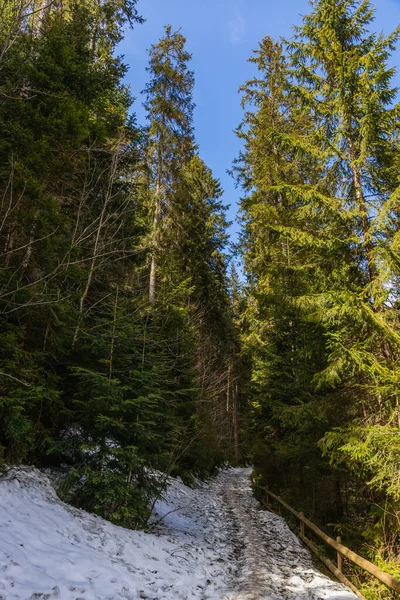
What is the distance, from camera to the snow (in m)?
3.90

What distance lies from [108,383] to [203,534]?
15.8 feet

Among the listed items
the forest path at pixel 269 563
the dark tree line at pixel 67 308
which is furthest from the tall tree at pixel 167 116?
the forest path at pixel 269 563

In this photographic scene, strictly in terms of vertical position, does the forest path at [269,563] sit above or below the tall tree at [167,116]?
below

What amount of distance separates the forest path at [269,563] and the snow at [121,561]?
0.02 meters

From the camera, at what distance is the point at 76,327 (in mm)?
7039

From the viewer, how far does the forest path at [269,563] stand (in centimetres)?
499

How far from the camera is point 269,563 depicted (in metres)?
6.54

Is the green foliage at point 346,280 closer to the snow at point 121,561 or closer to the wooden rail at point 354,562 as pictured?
the wooden rail at point 354,562

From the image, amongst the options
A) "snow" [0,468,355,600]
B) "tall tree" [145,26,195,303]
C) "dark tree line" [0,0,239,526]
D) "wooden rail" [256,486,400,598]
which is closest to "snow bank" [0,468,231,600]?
"snow" [0,468,355,600]

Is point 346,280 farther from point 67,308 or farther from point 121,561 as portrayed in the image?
point 121,561

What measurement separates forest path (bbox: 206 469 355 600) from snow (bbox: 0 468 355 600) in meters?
0.02

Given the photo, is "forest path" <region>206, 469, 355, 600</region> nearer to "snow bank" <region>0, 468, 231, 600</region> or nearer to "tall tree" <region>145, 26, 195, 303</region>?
"snow bank" <region>0, 468, 231, 600</region>

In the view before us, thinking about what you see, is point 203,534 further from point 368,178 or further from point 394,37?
point 394,37

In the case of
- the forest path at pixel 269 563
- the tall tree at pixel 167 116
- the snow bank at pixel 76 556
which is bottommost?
the forest path at pixel 269 563
